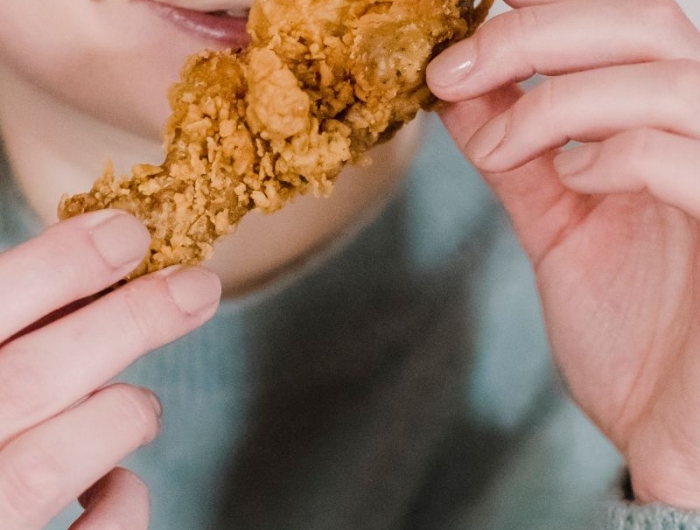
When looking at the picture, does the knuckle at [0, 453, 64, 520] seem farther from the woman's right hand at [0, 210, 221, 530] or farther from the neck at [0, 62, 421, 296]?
the neck at [0, 62, 421, 296]

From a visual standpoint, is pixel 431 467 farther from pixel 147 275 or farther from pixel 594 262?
pixel 147 275

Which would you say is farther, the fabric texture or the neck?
the fabric texture

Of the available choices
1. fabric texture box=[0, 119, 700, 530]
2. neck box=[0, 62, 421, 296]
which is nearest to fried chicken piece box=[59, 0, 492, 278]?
neck box=[0, 62, 421, 296]

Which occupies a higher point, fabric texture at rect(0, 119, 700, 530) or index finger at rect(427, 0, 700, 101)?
index finger at rect(427, 0, 700, 101)

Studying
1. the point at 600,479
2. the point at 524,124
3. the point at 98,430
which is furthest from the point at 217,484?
the point at 524,124

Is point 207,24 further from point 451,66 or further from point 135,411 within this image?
point 135,411

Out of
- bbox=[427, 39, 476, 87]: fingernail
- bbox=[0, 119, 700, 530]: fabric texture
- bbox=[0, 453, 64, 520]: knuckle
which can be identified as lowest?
bbox=[0, 119, 700, 530]: fabric texture
